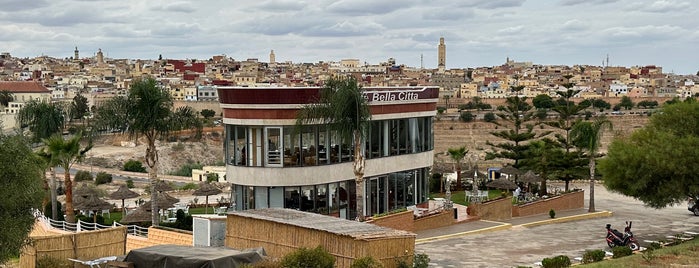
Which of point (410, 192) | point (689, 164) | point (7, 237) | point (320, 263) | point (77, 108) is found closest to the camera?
point (320, 263)

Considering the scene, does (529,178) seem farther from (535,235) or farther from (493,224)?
(535,235)

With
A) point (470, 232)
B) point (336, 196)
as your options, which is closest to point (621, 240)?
point (470, 232)

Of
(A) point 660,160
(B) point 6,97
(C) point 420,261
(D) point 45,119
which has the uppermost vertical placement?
(D) point 45,119

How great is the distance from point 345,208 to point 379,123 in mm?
3065

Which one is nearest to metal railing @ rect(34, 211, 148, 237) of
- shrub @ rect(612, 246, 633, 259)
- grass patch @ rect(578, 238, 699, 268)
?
shrub @ rect(612, 246, 633, 259)

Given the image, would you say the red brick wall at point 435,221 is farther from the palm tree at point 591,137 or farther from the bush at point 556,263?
the bush at point 556,263

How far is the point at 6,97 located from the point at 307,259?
12405 centimetres

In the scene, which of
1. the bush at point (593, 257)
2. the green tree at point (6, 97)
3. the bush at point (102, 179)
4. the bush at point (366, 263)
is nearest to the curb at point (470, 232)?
the bush at point (593, 257)

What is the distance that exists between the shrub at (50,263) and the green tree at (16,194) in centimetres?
Result: 51

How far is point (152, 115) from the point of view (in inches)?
1031

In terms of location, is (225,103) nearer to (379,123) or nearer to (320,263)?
(379,123)

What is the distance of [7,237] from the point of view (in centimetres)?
1733

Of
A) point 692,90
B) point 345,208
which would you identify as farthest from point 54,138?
point 692,90

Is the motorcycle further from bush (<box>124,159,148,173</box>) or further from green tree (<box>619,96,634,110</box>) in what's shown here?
green tree (<box>619,96,634,110</box>)
